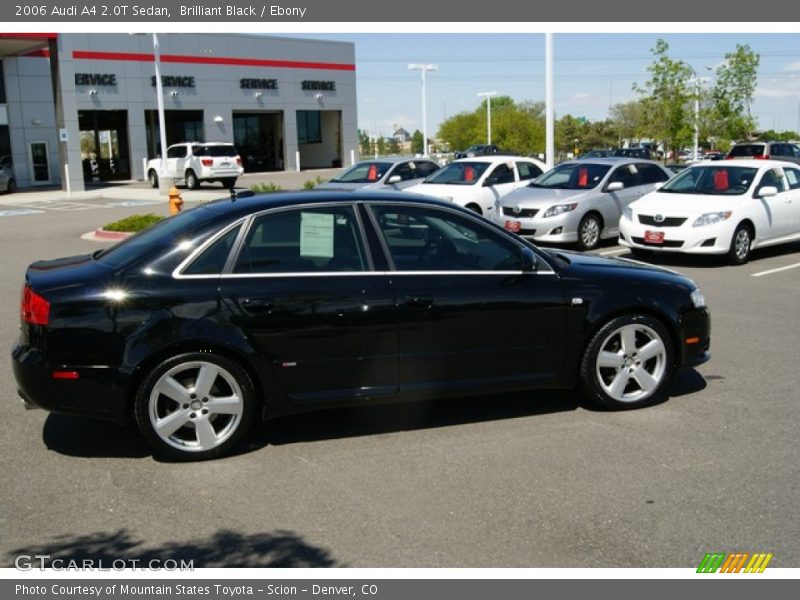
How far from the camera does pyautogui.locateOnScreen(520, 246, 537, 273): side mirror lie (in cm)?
573

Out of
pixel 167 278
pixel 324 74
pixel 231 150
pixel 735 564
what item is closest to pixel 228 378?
pixel 167 278

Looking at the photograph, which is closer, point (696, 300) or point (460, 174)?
point (696, 300)

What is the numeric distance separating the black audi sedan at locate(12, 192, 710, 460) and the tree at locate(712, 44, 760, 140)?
32.8 m

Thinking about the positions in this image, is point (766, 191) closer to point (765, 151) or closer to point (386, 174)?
point (386, 174)

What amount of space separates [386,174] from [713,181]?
738 centimetres

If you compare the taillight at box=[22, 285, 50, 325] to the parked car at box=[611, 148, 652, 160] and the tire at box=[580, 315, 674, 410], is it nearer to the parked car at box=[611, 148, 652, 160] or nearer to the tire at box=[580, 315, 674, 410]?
the tire at box=[580, 315, 674, 410]

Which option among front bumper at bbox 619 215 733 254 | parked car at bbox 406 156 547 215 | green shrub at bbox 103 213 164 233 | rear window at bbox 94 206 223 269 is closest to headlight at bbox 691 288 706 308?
rear window at bbox 94 206 223 269

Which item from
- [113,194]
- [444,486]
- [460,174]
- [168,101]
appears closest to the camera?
[444,486]

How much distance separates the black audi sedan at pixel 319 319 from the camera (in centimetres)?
498

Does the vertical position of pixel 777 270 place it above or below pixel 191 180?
below

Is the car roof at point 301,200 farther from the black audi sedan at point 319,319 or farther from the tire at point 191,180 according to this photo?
the tire at point 191,180

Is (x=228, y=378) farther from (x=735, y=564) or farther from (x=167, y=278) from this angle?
(x=735, y=564)

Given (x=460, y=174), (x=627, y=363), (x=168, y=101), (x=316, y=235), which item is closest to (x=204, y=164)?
(x=168, y=101)

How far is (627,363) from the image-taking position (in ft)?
19.6
